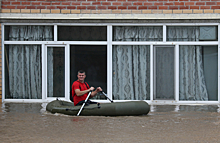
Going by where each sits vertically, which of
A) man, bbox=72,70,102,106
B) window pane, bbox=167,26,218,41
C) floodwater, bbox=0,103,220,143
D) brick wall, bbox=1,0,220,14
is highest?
brick wall, bbox=1,0,220,14

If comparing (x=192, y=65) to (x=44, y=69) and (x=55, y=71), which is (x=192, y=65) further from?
(x=44, y=69)

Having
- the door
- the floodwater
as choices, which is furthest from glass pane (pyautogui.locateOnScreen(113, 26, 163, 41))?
the floodwater

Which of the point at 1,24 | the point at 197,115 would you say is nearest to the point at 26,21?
the point at 1,24

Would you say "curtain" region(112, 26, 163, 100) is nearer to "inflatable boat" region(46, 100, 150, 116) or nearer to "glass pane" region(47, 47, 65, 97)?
"glass pane" region(47, 47, 65, 97)

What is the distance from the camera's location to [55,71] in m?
12.2

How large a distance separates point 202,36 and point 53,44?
5.25 meters

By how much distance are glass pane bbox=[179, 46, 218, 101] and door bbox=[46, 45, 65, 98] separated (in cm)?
424

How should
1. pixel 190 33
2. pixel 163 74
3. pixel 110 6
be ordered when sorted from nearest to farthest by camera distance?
pixel 110 6 → pixel 190 33 → pixel 163 74

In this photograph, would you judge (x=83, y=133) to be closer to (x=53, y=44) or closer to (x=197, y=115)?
(x=197, y=115)

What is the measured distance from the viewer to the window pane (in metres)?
11.9

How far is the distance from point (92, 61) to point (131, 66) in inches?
54.9

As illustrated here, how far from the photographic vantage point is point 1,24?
1197 cm

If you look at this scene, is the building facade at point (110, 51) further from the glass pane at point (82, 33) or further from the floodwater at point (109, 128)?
the floodwater at point (109, 128)

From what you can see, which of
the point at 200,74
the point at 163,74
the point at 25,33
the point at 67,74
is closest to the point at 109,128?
the point at 67,74
